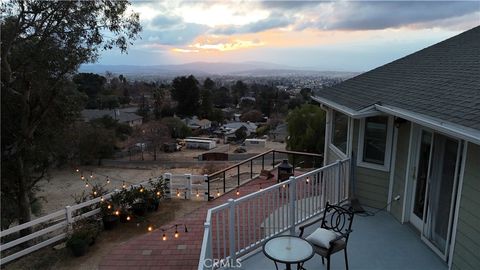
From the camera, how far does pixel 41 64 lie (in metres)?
8.16

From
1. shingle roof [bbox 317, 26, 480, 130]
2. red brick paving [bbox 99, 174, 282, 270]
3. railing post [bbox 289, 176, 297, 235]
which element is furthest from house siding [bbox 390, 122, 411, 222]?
red brick paving [bbox 99, 174, 282, 270]

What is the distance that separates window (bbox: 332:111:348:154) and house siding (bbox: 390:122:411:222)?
135 centimetres

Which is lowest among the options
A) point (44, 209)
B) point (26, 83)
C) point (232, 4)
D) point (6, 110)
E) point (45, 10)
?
point (44, 209)

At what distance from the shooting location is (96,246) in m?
6.75

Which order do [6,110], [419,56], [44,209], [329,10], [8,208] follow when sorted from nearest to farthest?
[419,56] → [6,110] → [8,208] → [329,10] → [44,209]

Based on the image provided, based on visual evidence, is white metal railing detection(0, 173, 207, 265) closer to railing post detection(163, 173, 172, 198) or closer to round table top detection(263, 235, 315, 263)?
railing post detection(163, 173, 172, 198)

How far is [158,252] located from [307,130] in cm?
1627

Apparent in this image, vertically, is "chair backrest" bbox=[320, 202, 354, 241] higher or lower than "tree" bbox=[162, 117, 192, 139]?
higher

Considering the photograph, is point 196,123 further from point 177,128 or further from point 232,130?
point 177,128

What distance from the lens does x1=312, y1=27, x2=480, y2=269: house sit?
3.52 meters

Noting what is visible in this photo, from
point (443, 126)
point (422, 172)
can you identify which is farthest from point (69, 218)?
point (443, 126)

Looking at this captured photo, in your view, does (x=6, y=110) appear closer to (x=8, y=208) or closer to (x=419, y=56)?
(x=8, y=208)

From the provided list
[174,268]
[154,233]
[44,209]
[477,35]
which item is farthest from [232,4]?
[44,209]

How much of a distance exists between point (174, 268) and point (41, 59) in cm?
619
